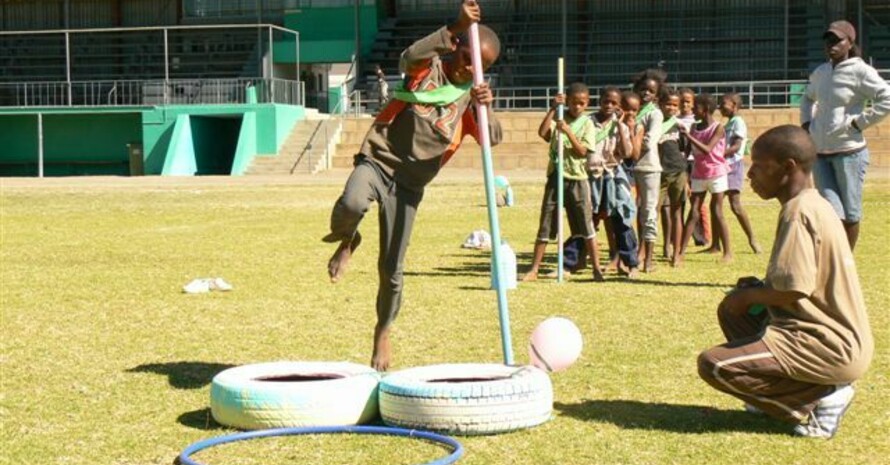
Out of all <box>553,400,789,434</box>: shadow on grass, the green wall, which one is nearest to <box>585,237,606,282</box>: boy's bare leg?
<box>553,400,789,434</box>: shadow on grass

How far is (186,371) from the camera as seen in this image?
788 centimetres

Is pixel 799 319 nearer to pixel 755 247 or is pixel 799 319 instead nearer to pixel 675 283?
pixel 675 283

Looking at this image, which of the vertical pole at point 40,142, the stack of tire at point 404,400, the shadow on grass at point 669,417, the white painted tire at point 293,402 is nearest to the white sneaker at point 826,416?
the shadow on grass at point 669,417

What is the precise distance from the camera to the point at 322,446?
5.95 metres

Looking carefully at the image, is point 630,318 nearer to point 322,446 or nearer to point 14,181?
point 322,446

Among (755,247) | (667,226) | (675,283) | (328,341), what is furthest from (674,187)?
(328,341)

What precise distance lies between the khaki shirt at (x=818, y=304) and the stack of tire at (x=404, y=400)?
1076mm

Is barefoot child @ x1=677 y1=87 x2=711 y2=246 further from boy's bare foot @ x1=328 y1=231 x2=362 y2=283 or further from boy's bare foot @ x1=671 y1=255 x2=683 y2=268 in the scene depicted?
boy's bare foot @ x1=328 y1=231 x2=362 y2=283

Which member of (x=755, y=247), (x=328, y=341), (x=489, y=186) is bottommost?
(x=755, y=247)

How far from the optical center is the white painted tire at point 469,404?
6.01m

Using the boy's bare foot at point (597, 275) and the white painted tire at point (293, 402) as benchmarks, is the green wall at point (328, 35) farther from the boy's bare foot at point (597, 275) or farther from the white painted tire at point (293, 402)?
the white painted tire at point (293, 402)

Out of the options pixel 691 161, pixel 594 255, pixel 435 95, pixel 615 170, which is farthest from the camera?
pixel 691 161

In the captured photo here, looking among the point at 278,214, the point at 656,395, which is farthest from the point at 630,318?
the point at 278,214

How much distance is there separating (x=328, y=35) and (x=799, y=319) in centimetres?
4538
